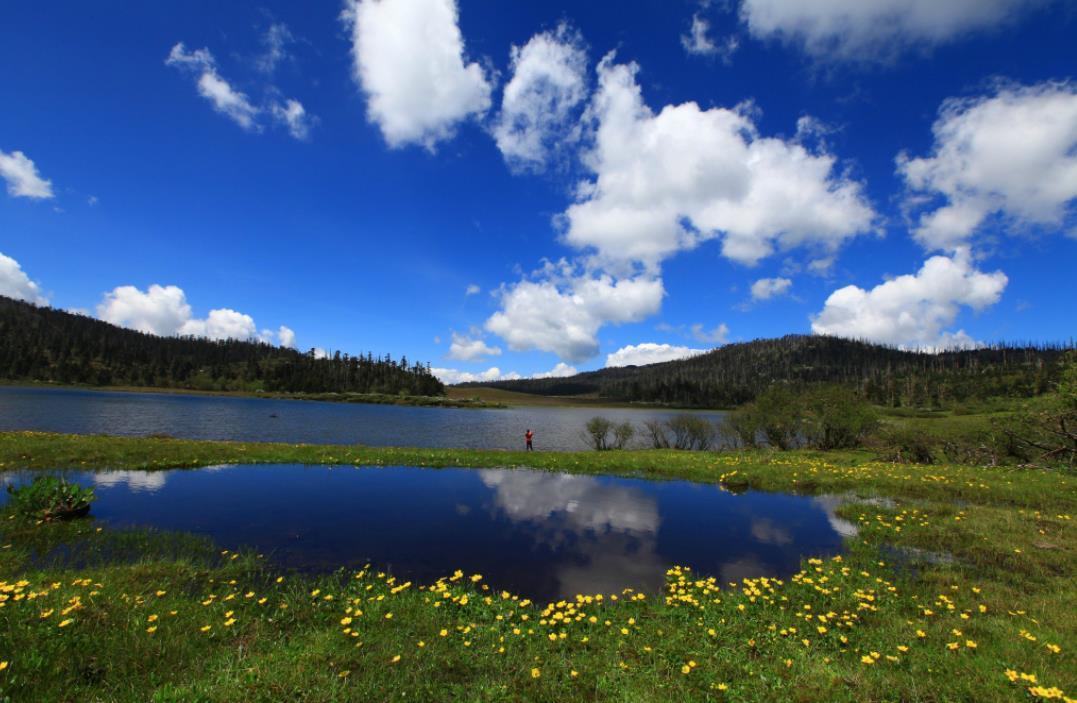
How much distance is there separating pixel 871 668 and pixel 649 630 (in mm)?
3301

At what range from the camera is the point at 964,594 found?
9.34 meters

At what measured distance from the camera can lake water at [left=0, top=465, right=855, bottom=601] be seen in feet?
37.1

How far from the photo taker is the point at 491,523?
1510cm

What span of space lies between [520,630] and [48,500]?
1576 centimetres

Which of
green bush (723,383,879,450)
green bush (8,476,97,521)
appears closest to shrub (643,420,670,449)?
green bush (723,383,879,450)

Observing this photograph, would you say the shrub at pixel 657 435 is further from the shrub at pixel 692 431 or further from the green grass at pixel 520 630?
the green grass at pixel 520 630

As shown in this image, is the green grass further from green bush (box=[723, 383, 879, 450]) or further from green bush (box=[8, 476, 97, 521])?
green bush (box=[723, 383, 879, 450])

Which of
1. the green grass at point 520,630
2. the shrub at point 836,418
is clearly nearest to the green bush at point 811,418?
the shrub at point 836,418

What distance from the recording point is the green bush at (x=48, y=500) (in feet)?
43.2

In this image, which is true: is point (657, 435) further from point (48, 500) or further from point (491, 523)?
point (48, 500)

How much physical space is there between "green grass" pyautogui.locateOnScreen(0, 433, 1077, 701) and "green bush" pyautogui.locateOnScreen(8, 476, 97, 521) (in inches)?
19.6

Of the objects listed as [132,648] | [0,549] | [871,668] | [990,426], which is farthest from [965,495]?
[0,549]

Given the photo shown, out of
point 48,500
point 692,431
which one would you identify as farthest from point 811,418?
point 48,500

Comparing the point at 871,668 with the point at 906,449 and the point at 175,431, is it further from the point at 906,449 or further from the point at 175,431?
the point at 175,431
